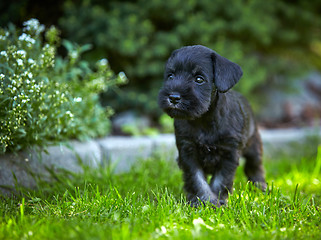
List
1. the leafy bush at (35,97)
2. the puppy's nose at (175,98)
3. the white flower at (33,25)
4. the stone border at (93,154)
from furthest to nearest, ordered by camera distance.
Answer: the white flower at (33,25)
the stone border at (93,154)
the leafy bush at (35,97)
the puppy's nose at (175,98)

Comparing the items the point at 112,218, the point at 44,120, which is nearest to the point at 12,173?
the point at 44,120

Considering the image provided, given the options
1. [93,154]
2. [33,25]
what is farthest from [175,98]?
[33,25]

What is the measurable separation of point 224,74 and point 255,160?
1.20 metres

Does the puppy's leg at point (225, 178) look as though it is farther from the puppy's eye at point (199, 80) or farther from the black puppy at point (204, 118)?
the puppy's eye at point (199, 80)

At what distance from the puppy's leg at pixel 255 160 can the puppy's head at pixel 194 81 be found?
0.99m

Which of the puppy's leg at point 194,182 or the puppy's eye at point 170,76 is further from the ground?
the puppy's eye at point 170,76

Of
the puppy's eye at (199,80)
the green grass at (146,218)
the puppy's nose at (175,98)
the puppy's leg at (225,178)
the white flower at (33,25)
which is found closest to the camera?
the green grass at (146,218)

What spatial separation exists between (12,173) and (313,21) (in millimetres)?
5637

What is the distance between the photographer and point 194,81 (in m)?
2.55

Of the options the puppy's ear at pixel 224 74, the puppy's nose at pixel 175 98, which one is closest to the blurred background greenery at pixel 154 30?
the puppy's ear at pixel 224 74

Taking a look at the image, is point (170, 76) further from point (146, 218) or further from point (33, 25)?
point (33, 25)

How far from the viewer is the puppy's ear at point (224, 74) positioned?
2504 millimetres

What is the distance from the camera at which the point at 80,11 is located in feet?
15.5

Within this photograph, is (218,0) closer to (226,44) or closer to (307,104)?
(226,44)
